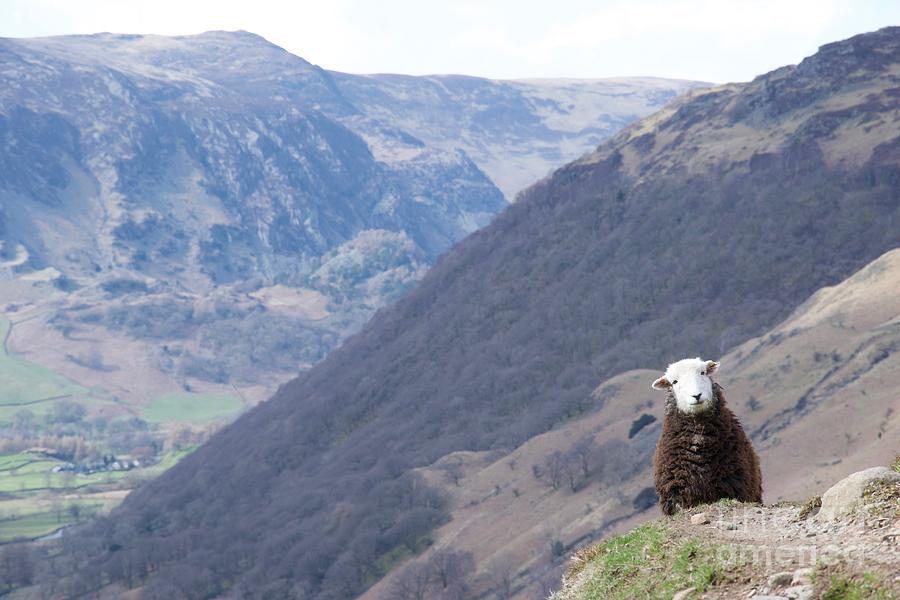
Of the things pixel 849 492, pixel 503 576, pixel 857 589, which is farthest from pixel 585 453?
pixel 857 589

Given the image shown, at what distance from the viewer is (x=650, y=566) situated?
1400cm

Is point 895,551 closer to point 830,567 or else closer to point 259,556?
point 830,567

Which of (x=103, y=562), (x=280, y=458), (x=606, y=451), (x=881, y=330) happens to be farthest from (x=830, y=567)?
(x=280, y=458)

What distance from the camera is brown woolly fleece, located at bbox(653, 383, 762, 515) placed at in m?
17.7

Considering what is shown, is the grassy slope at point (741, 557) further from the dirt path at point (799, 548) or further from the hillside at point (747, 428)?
the hillside at point (747, 428)

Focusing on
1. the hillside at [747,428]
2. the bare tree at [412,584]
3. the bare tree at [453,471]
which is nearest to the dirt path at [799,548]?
the hillside at [747,428]

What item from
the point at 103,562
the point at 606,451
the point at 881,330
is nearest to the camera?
the point at 881,330

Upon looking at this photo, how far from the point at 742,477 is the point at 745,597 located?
615 centimetres

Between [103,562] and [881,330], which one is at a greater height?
[881,330]

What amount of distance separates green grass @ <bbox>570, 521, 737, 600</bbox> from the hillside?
175 ft

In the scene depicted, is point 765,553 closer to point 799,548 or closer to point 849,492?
point 799,548

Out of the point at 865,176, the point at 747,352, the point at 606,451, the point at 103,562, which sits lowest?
the point at 103,562

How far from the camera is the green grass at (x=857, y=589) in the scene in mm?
10555

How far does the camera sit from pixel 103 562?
→ 162 m
